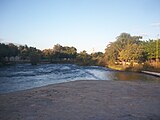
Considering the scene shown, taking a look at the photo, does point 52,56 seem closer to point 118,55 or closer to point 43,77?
point 118,55

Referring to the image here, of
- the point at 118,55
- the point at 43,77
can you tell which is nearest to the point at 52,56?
the point at 118,55

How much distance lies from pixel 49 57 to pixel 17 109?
9779 centimetres

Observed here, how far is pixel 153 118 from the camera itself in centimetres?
721

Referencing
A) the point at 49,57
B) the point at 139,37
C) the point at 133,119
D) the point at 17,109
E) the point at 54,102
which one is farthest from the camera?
the point at 49,57

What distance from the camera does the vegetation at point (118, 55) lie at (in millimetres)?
52344

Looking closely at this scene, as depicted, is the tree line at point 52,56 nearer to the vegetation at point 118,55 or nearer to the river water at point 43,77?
the vegetation at point 118,55

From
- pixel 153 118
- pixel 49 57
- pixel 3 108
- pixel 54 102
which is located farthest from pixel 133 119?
pixel 49 57

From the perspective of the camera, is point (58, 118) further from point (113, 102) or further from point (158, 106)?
point (158, 106)

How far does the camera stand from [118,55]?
72500 millimetres

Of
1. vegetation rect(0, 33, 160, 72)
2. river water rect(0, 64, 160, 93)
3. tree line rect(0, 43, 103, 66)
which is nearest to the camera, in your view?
river water rect(0, 64, 160, 93)

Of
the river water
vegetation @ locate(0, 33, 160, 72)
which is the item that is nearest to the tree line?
vegetation @ locate(0, 33, 160, 72)

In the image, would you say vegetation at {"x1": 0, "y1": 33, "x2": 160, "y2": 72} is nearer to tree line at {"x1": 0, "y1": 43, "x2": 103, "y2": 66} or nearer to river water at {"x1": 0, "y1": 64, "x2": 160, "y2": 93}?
tree line at {"x1": 0, "y1": 43, "x2": 103, "y2": 66}

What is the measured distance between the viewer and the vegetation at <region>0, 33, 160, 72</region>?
52.3 metres

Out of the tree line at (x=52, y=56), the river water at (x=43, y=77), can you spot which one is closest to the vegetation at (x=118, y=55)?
the tree line at (x=52, y=56)
